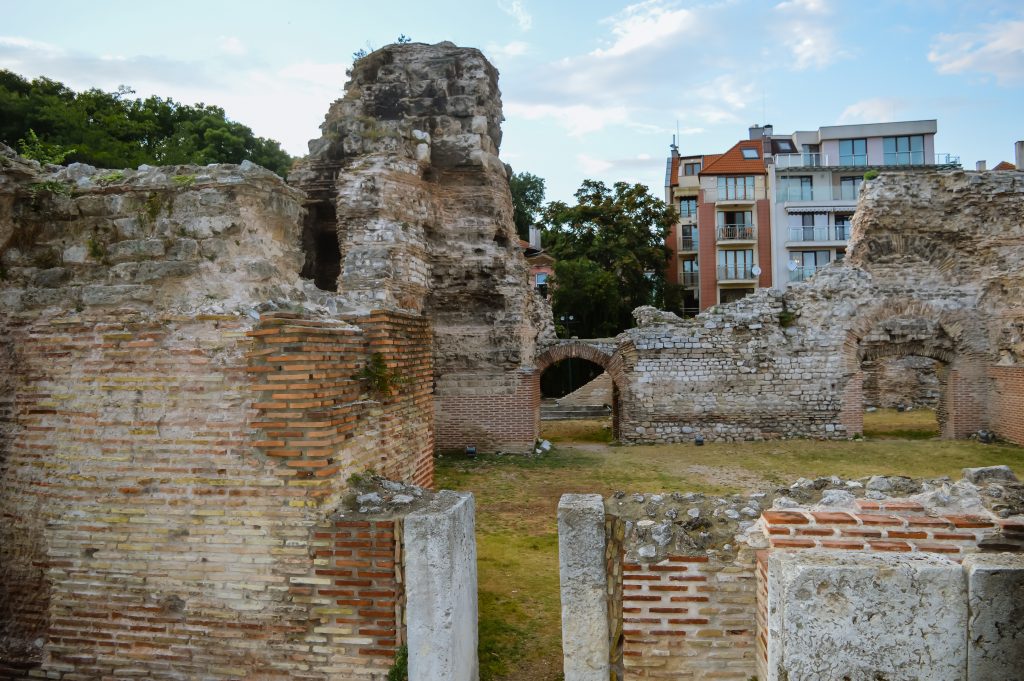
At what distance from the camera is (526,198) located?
42875 mm

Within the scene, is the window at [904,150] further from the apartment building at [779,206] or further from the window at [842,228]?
the window at [842,228]

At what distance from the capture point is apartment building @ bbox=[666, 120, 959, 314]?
111 feet

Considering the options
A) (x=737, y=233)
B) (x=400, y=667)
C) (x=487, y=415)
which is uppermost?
(x=737, y=233)

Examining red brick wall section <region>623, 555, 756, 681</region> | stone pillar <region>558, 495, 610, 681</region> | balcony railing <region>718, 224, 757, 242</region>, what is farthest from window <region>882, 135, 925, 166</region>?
stone pillar <region>558, 495, 610, 681</region>

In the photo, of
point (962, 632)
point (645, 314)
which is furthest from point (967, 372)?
point (962, 632)

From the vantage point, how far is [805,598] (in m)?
2.45

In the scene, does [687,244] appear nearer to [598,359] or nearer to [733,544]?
[598,359]

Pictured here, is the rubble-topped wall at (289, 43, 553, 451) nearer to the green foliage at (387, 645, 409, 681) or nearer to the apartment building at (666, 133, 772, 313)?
the green foliage at (387, 645, 409, 681)

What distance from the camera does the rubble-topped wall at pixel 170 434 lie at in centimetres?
376

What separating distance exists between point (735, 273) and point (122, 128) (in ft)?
96.8

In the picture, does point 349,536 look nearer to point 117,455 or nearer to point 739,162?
point 117,455

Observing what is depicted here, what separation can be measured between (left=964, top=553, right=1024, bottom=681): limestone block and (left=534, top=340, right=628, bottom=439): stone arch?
39.6 ft

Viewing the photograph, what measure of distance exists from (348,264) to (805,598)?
351 inches

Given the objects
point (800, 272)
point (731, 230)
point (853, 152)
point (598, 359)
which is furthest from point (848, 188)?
point (598, 359)
